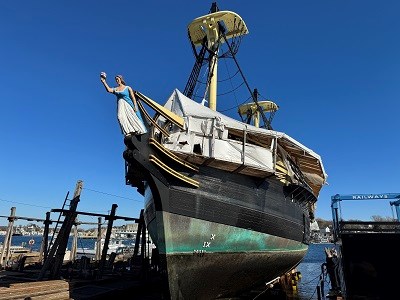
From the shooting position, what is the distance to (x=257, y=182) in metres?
11.9

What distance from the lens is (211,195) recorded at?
35.1 feet

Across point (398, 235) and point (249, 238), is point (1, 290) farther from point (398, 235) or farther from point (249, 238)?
point (398, 235)

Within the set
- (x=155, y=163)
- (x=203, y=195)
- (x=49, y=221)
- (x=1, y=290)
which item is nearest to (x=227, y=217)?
(x=203, y=195)

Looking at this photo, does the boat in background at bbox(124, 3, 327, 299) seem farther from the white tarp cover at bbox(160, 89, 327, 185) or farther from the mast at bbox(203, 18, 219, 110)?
the mast at bbox(203, 18, 219, 110)

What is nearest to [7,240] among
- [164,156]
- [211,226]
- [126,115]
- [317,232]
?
[126,115]

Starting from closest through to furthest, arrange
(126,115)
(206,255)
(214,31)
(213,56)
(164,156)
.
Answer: (126,115) → (164,156) → (206,255) → (213,56) → (214,31)

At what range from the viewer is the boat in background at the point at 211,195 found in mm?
9977

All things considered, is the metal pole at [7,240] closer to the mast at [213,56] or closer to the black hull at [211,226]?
the black hull at [211,226]

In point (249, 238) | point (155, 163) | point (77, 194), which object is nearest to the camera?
point (155, 163)

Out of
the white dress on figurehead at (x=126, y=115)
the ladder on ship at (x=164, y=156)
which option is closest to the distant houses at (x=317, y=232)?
the ladder on ship at (x=164, y=156)

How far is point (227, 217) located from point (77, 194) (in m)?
7.58

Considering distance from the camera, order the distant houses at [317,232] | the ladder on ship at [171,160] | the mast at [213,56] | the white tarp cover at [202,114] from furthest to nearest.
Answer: the distant houses at [317,232]
the mast at [213,56]
the white tarp cover at [202,114]
the ladder on ship at [171,160]

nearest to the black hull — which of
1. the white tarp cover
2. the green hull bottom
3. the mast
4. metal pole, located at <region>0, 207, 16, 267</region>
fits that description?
the green hull bottom

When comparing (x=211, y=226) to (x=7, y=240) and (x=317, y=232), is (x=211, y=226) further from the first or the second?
(x=317, y=232)
